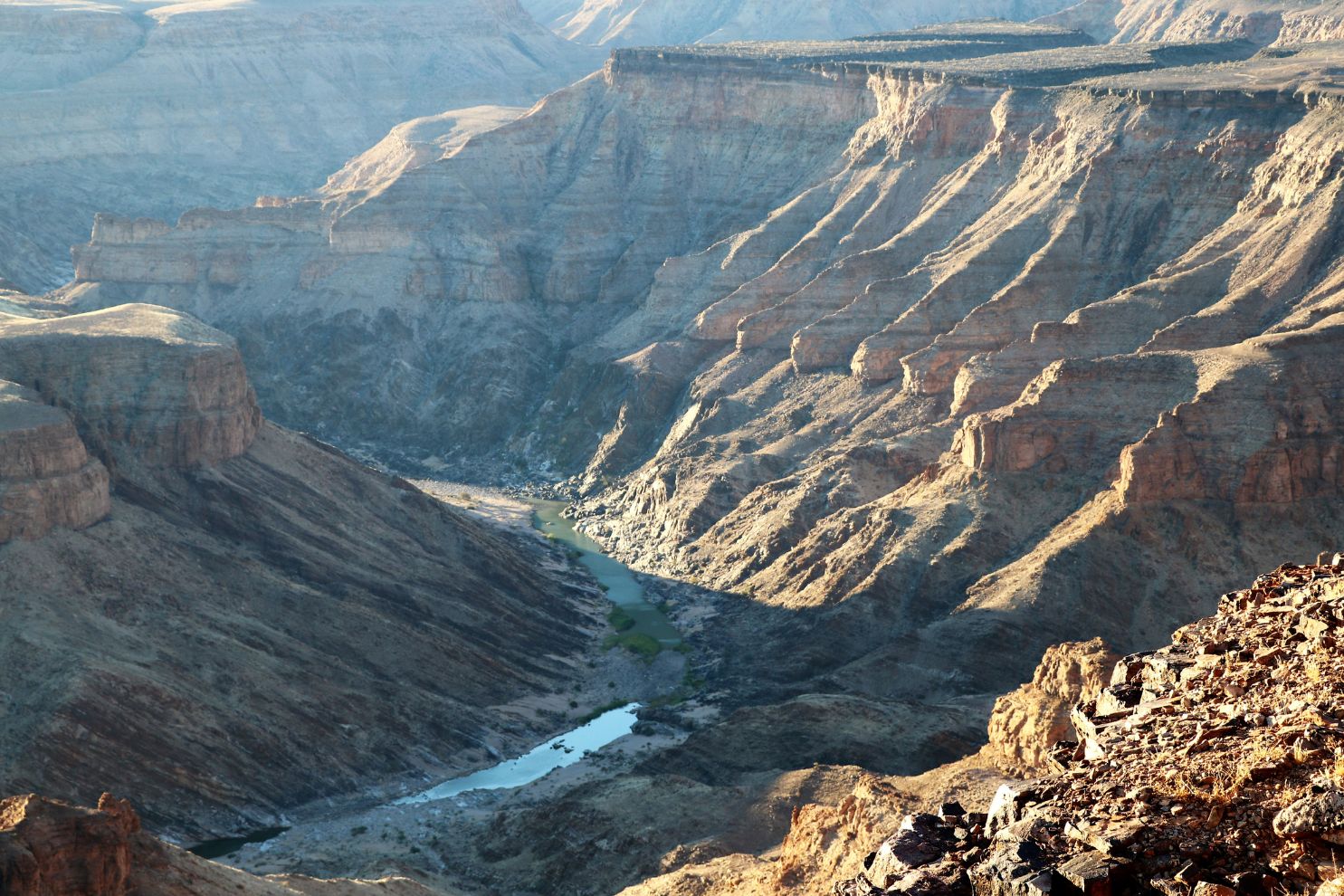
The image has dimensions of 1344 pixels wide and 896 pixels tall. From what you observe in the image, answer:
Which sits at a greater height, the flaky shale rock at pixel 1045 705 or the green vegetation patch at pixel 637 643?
the green vegetation patch at pixel 637 643

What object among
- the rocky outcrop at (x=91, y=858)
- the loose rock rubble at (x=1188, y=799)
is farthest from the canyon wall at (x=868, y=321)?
the loose rock rubble at (x=1188, y=799)

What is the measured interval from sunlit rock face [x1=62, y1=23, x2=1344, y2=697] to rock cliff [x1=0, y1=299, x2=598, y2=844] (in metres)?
13.6

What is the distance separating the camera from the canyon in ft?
197

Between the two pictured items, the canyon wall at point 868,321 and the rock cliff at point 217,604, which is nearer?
the rock cliff at point 217,604

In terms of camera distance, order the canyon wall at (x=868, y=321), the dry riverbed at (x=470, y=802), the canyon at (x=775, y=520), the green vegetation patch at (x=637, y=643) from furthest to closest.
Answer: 1. the green vegetation patch at (x=637, y=643)
2. the canyon wall at (x=868, y=321)
3. the dry riverbed at (x=470, y=802)
4. the canyon at (x=775, y=520)

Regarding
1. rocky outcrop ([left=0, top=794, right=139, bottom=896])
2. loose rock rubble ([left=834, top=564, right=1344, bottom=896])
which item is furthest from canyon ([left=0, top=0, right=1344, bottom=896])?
rocky outcrop ([left=0, top=794, right=139, bottom=896])

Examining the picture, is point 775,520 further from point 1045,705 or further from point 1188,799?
point 1188,799

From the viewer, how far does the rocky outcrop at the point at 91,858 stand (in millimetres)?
49500

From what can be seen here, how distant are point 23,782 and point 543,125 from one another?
11756 cm

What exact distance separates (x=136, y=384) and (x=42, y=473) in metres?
12.7

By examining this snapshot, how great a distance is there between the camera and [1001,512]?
3836 inches

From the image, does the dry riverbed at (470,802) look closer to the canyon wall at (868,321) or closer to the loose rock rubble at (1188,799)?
the canyon wall at (868,321)

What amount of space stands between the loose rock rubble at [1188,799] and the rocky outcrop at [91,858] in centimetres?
1986

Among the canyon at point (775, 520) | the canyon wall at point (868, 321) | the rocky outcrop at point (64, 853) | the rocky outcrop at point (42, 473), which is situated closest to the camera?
the rocky outcrop at point (64, 853)
